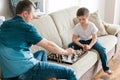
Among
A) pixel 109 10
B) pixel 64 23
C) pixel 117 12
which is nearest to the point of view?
pixel 64 23

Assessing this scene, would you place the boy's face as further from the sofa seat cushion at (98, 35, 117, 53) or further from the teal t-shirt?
the teal t-shirt

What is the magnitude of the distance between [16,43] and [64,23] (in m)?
1.49

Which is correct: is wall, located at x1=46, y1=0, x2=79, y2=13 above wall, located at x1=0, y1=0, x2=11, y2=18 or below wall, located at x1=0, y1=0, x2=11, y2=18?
below

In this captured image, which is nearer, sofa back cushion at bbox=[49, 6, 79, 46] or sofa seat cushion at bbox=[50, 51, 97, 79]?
sofa seat cushion at bbox=[50, 51, 97, 79]

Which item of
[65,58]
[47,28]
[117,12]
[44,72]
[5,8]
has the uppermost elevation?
[5,8]

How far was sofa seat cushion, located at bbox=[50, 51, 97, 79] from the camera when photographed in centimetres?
246

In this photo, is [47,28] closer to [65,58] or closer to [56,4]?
[65,58]

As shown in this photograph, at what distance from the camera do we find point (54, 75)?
6.76ft

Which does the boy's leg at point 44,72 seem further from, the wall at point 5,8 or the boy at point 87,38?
the wall at point 5,8

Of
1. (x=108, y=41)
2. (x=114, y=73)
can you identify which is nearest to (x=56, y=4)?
(x=108, y=41)

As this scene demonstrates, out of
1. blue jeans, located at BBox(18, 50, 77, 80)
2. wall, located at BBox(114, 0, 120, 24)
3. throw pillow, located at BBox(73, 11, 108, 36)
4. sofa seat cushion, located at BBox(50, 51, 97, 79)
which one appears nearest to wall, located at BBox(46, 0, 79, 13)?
throw pillow, located at BBox(73, 11, 108, 36)

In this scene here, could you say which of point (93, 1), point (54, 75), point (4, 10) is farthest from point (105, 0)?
point (54, 75)

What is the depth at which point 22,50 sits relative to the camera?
6.51 feet

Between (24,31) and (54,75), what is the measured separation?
19.3 inches
